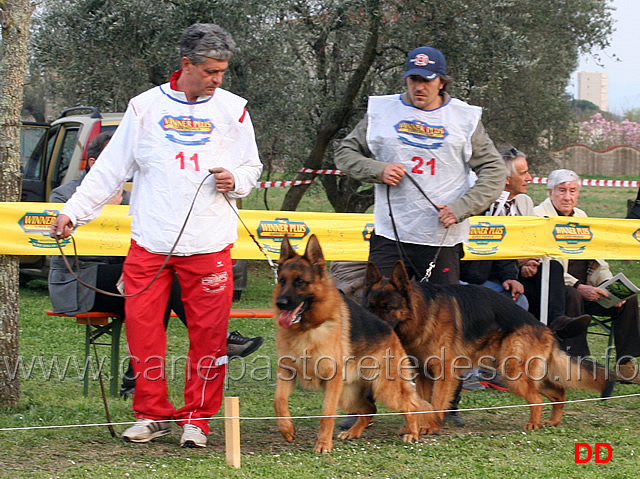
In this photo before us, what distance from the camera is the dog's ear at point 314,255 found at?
431 cm

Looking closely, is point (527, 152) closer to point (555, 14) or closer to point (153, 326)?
point (555, 14)

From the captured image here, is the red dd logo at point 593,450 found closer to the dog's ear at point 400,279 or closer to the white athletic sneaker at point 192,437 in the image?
the dog's ear at point 400,279

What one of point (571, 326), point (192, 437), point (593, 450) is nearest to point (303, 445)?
point (192, 437)

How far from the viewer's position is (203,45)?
403 centimetres

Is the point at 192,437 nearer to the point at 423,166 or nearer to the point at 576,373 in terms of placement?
the point at 423,166

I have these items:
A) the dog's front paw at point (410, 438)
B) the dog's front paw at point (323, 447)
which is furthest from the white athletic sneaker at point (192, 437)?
the dog's front paw at point (410, 438)

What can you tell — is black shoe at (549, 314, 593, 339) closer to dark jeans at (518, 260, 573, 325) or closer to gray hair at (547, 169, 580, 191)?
dark jeans at (518, 260, 573, 325)

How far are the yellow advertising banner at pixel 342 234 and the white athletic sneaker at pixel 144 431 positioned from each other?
2297mm

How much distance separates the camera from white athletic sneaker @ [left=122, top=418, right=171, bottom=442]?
4238 mm

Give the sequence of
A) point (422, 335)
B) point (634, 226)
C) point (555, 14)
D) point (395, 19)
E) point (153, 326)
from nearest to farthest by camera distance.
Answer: point (153, 326) < point (422, 335) < point (634, 226) < point (395, 19) < point (555, 14)

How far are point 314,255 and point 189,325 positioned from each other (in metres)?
0.81

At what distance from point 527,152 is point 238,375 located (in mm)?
10155

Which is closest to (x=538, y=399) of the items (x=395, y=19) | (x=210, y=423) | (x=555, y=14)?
(x=210, y=423)

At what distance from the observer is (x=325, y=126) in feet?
43.2
